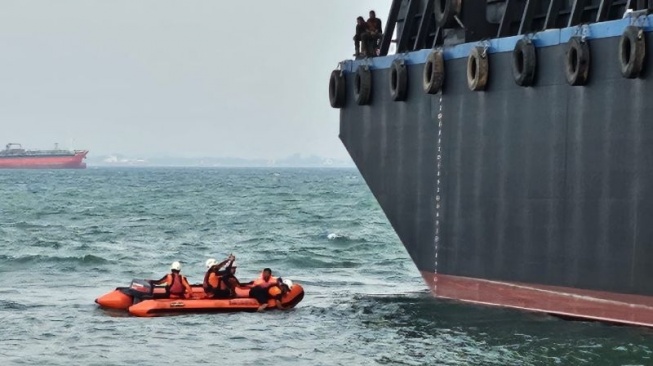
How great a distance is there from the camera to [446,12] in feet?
83.6

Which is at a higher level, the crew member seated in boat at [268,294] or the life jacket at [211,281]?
the life jacket at [211,281]

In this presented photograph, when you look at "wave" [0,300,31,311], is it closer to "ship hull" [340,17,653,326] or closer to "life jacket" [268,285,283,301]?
"life jacket" [268,285,283,301]

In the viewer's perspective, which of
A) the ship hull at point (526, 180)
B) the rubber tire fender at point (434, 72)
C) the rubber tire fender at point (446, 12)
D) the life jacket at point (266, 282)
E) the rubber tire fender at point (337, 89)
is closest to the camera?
the ship hull at point (526, 180)

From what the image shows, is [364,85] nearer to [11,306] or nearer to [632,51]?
[11,306]

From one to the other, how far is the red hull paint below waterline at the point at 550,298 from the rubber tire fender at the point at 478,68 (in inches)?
142

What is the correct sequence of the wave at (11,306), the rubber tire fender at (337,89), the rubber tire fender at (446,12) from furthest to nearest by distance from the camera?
the rubber tire fender at (337,89), the wave at (11,306), the rubber tire fender at (446,12)

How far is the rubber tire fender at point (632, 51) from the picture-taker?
1961 cm

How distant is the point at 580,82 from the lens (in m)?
21.0

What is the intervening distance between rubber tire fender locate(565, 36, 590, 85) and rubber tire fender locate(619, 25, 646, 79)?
2.92ft

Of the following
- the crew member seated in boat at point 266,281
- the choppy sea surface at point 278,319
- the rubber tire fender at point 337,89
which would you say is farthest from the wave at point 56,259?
the crew member seated in boat at point 266,281

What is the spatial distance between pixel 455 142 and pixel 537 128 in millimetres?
2919

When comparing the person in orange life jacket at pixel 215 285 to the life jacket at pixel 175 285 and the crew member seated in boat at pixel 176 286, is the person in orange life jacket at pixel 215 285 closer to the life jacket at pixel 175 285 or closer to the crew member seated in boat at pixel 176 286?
the crew member seated in boat at pixel 176 286

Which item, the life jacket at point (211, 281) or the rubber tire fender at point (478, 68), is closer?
the rubber tire fender at point (478, 68)

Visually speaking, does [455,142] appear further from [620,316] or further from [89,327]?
[89,327]
